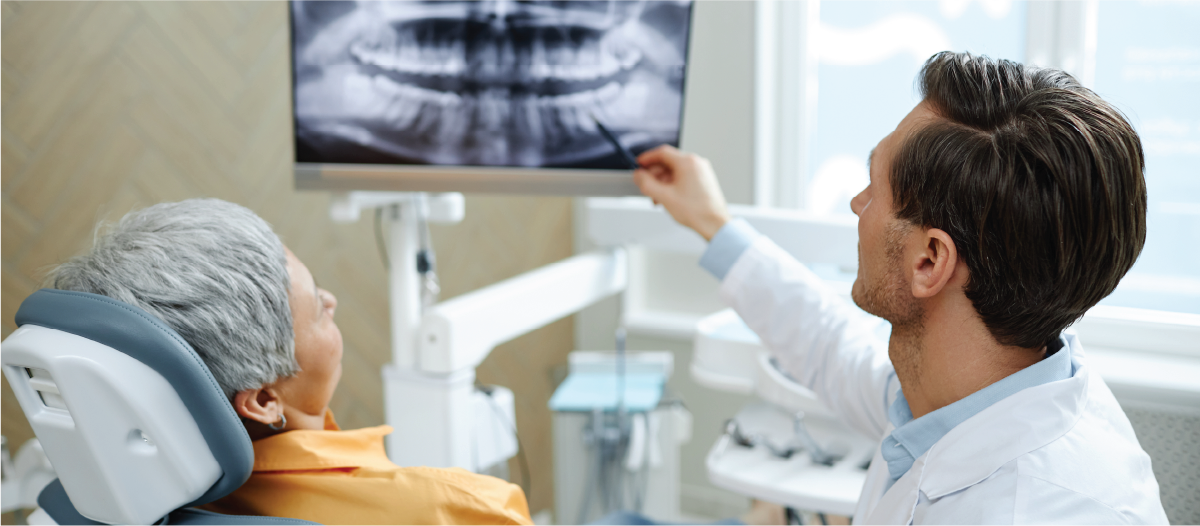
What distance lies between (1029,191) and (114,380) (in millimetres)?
971

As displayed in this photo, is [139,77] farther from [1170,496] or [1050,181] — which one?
[1170,496]

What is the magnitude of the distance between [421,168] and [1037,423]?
1.12m

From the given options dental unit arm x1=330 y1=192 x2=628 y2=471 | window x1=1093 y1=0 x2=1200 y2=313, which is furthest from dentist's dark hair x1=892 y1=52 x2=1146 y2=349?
window x1=1093 y1=0 x2=1200 y2=313

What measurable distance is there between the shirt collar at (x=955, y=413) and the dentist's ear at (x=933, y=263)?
132 mm

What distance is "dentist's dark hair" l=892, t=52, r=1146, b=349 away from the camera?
35.6 inches

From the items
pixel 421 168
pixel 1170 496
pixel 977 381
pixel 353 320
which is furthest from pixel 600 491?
pixel 977 381

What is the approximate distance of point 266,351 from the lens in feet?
3.45

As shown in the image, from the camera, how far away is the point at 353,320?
2477mm

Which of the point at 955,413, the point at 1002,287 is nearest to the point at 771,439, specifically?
the point at 955,413

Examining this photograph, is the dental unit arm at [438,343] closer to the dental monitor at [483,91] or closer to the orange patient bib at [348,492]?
the dental monitor at [483,91]

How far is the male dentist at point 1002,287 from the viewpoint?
90cm

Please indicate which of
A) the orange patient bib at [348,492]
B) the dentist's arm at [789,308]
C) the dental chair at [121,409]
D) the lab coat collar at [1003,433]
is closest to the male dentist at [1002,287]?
the lab coat collar at [1003,433]

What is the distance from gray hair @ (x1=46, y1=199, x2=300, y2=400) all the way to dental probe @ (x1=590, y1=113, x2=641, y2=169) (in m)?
0.70

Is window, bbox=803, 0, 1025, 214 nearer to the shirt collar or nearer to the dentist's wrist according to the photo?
the dentist's wrist
